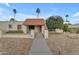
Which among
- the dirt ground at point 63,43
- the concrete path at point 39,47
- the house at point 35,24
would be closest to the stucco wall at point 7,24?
the house at point 35,24

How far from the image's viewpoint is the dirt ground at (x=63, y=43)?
7.11 metres

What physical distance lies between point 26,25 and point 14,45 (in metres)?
0.42

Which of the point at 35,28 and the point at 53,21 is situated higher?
the point at 53,21

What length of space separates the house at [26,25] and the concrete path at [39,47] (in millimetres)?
130

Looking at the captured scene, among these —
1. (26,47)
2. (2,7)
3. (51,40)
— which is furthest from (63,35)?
(2,7)

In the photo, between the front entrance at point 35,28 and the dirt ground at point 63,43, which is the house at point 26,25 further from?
the dirt ground at point 63,43

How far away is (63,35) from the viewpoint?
7180mm

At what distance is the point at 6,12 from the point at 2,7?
0.39 ft

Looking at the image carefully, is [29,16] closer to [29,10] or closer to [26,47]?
[29,10]

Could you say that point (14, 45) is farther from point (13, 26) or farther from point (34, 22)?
point (34, 22)

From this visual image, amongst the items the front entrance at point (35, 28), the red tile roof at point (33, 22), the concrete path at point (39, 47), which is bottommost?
the concrete path at point (39, 47)

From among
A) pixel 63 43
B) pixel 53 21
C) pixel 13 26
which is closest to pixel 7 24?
pixel 13 26

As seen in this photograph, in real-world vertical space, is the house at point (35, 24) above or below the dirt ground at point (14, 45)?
above

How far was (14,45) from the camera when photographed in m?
7.15
